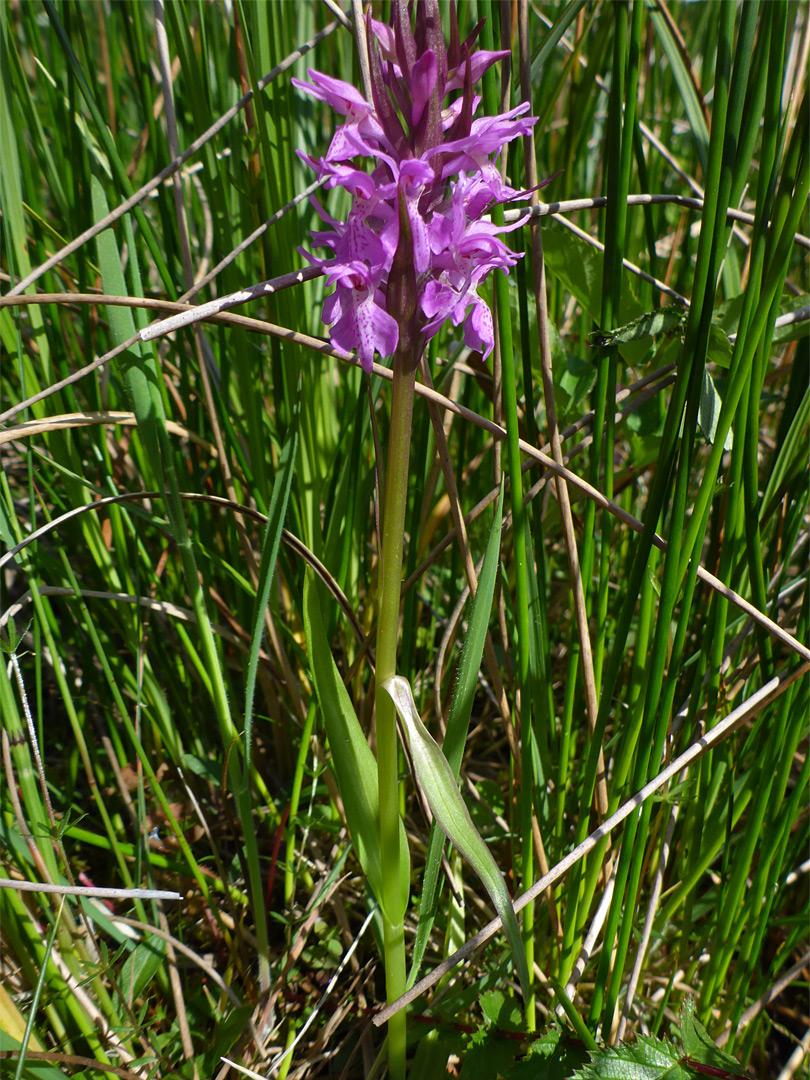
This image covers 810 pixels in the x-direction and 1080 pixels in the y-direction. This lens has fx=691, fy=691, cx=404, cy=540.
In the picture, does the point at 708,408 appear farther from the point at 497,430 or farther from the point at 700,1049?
the point at 700,1049

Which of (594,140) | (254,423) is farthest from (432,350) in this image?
(594,140)

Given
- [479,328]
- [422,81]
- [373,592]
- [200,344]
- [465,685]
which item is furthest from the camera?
[373,592]

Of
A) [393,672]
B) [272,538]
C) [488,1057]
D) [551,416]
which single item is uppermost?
[551,416]

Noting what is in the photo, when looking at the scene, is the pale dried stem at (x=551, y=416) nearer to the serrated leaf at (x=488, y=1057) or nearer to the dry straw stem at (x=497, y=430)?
the dry straw stem at (x=497, y=430)

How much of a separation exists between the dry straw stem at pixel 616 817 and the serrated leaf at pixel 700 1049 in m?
0.23

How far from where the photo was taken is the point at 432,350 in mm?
1178

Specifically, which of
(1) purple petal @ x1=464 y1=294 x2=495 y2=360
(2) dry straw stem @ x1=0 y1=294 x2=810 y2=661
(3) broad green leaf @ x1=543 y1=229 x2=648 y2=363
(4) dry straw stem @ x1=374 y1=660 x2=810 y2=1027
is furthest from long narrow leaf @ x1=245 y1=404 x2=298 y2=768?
(3) broad green leaf @ x1=543 y1=229 x2=648 y2=363

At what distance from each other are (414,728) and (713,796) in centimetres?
55

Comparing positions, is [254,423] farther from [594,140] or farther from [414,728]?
[594,140]

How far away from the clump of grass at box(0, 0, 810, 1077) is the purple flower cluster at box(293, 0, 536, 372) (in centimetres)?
17

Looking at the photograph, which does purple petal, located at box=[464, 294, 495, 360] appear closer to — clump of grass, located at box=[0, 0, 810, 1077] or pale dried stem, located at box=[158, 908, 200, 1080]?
clump of grass, located at box=[0, 0, 810, 1077]

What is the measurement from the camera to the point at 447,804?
788 mm

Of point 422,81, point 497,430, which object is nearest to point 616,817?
point 497,430

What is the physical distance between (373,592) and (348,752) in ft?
1.61
